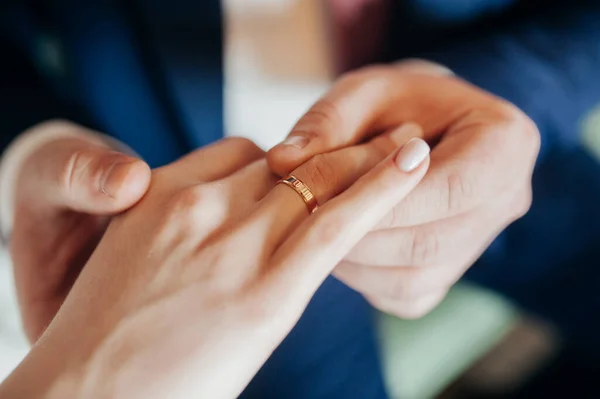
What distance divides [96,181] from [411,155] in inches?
10.8

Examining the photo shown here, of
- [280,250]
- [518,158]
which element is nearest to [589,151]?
[518,158]

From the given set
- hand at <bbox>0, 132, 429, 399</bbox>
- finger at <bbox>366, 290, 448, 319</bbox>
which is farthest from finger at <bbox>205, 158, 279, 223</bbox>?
finger at <bbox>366, 290, 448, 319</bbox>

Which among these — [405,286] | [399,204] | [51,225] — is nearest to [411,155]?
[399,204]

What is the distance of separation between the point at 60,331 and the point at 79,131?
0.35m

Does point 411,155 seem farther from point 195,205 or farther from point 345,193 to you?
point 195,205

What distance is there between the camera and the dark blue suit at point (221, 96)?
2.18 feet

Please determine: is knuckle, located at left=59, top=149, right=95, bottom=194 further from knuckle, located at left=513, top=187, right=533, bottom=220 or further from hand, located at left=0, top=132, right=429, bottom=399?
knuckle, located at left=513, top=187, right=533, bottom=220

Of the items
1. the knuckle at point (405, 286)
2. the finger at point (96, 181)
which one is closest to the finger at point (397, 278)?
the knuckle at point (405, 286)

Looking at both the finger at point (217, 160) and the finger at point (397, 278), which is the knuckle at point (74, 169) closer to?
the finger at point (217, 160)

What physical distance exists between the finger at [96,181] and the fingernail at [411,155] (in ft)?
0.73

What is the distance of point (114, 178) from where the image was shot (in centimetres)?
45

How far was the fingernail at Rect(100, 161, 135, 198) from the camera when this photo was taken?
453 millimetres

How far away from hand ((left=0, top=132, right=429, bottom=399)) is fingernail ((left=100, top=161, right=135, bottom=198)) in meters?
0.03

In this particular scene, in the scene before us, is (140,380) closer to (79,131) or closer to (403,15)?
(79,131)
